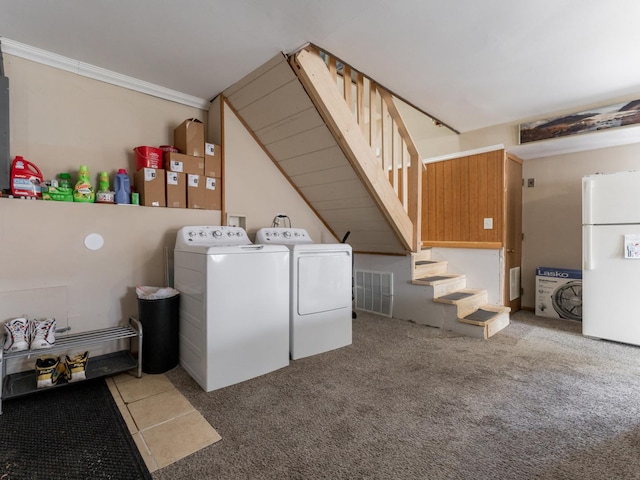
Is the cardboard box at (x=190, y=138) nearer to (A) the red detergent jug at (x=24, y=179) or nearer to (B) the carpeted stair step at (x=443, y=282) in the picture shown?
(A) the red detergent jug at (x=24, y=179)

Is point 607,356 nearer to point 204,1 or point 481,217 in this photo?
point 481,217

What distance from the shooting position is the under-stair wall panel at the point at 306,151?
254cm

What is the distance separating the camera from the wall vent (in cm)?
384

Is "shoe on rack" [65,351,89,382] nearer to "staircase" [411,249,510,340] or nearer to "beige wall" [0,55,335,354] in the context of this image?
"beige wall" [0,55,335,354]

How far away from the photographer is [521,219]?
414 centimetres

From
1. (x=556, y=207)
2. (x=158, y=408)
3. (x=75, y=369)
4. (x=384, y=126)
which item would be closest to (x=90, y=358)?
(x=75, y=369)

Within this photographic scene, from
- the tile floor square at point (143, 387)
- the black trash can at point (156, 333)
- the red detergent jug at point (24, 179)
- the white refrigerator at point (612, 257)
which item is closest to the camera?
the tile floor square at point (143, 387)

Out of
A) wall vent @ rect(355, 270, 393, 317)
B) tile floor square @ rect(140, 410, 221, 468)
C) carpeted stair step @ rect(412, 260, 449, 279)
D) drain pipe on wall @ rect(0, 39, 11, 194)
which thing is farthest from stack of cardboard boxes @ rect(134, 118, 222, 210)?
carpeted stair step @ rect(412, 260, 449, 279)

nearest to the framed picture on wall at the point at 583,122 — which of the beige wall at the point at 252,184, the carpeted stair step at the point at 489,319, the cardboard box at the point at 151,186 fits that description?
the carpeted stair step at the point at 489,319

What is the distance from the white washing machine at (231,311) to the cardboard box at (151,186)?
0.44m

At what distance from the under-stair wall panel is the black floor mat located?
7.90ft

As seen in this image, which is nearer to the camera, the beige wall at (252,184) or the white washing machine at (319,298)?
the white washing machine at (319,298)

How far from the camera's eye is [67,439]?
1551mm

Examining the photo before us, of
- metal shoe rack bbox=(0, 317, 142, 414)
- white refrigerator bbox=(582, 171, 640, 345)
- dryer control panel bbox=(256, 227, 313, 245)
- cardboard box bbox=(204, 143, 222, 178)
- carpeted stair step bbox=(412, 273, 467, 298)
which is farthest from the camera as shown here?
carpeted stair step bbox=(412, 273, 467, 298)
